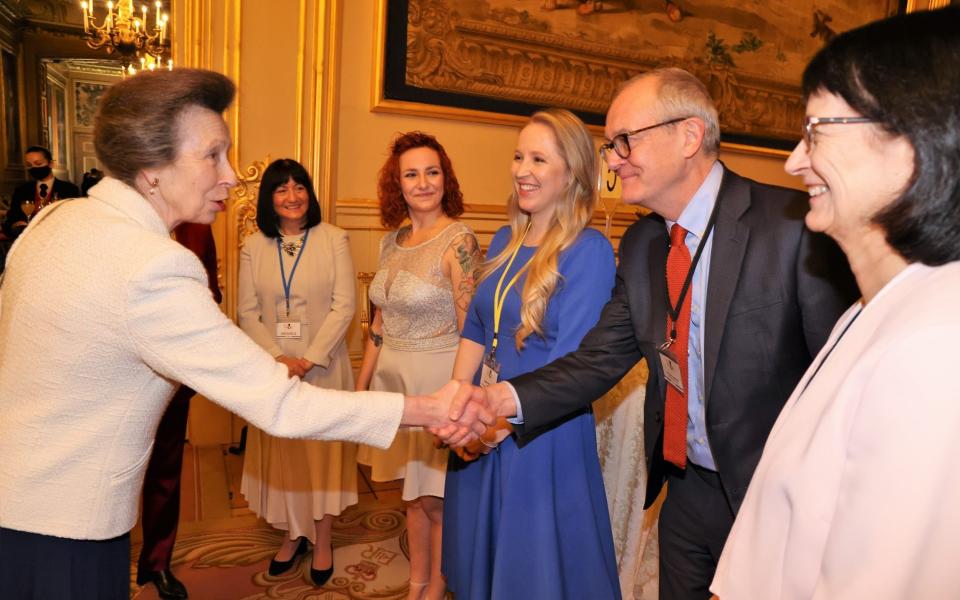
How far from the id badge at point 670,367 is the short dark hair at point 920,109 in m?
0.77

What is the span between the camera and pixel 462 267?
2.93 metres

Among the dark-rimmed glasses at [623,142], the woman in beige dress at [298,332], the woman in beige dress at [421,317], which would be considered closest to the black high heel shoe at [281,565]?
the woman in beige dress at [298,332]

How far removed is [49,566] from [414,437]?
1662 mm

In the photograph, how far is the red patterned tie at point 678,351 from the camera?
1.73 meters

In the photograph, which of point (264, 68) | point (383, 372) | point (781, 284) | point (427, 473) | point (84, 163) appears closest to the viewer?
point (781, 284)

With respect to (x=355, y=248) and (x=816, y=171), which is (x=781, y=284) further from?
(x=355, y=248)

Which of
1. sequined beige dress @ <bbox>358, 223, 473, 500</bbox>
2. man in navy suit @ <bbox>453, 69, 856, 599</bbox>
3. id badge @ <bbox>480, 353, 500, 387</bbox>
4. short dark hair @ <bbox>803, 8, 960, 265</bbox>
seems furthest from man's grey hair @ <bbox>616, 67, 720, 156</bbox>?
sequined beige dress @ <bbox>358, 223, 473, 500</bbox>

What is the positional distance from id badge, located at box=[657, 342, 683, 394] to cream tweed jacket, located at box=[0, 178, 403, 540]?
3.42 ft

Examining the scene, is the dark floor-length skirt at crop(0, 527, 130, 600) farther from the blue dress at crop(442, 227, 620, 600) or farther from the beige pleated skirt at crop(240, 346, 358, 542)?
the beige pleated skirt at crop(240, 346, 358, 542)

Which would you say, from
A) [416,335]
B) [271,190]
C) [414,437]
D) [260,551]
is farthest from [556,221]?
[260,551]

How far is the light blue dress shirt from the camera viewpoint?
67.6 inches

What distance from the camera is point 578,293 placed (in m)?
2.13

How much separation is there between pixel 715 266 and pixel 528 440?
0.79 metres

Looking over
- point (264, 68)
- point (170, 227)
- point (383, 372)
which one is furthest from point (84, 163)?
point (170, 227)
